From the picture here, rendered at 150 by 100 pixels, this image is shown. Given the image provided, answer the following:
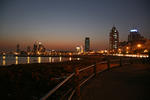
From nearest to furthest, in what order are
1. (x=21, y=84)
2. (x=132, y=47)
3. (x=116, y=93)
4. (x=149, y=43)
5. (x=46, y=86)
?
(x=116, y=93), (x=46, y=86), (x=21, y=84), (x=149, y=43), (x=132, y=47)

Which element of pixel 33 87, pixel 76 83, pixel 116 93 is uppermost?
pixel 76 83

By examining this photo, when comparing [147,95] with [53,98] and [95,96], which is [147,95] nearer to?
[95,96]

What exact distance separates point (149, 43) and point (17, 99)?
113951 millimetres

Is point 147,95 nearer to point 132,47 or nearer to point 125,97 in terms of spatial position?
point 125,97

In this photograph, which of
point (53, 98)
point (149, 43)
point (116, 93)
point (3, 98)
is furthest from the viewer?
point (149, 43)

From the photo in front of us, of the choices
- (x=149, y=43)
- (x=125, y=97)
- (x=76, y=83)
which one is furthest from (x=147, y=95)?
(x=149, y=43)

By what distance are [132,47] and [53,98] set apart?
140756 millimetres

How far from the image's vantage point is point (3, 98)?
9.08m

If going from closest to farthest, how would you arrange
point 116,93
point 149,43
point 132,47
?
point 116,93 → point 149,43 → point 132,47

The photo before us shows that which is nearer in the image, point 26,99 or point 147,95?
point 147,95

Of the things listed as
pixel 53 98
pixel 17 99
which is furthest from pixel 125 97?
Result: pixel 17 99

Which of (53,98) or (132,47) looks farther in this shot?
(132,47)

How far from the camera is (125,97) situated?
5938 millimetres

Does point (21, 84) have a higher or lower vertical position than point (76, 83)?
lower
